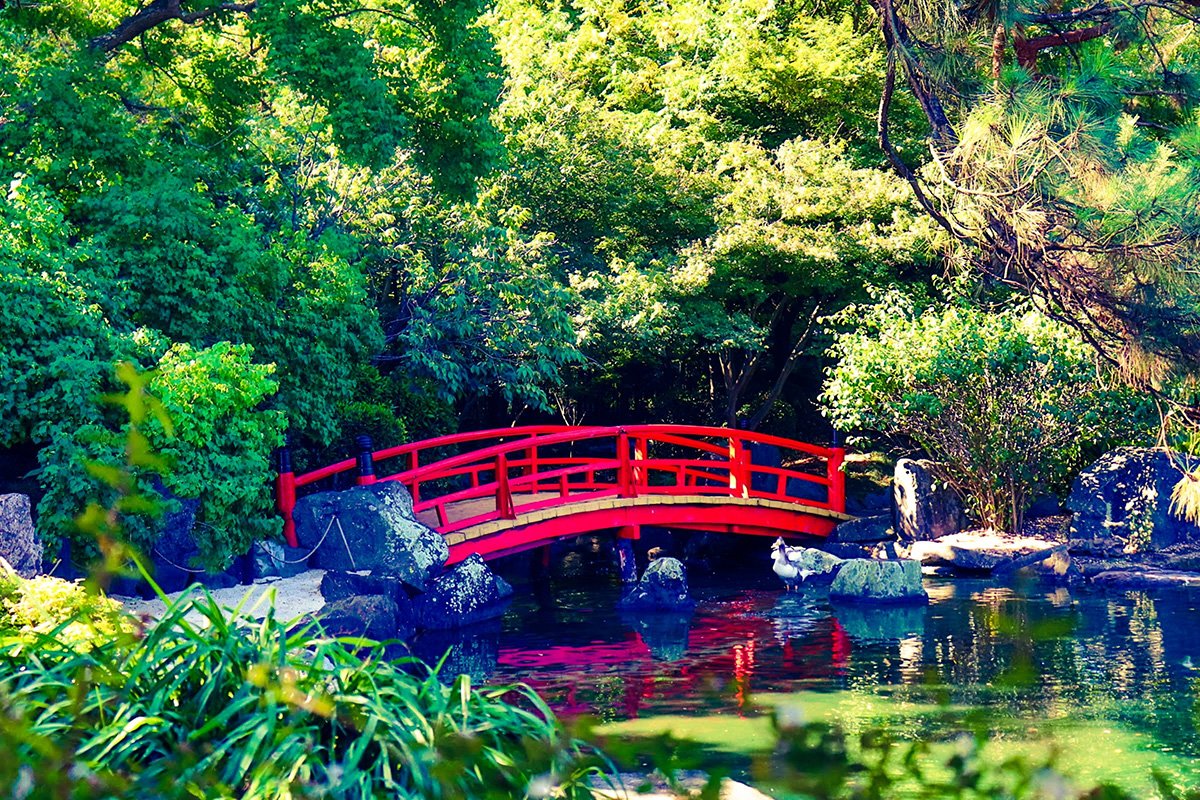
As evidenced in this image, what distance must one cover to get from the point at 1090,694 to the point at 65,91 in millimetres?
8998

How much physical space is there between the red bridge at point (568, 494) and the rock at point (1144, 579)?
3710 mm

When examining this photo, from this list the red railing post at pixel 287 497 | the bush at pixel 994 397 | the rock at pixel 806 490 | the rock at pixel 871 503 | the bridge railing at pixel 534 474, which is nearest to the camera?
the red railing post at pixel 287 497

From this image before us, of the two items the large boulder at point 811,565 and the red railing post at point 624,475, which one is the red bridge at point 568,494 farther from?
the large boulder at point 811,565

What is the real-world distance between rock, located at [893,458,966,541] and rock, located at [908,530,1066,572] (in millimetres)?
336

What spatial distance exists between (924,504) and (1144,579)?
296 centimetres

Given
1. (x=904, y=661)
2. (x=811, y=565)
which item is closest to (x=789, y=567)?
(x=811, y=565)

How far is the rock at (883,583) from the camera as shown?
1300cm

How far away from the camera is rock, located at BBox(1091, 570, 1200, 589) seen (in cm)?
1313

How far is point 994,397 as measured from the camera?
1530 cm

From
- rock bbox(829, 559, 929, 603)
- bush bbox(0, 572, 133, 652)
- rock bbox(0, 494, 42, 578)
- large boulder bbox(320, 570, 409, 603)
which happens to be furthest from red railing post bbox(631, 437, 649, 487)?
bush bbox(0, 572, 133, 652)

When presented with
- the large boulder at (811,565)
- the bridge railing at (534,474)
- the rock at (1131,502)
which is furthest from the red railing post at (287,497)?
the rock at (1131,502)

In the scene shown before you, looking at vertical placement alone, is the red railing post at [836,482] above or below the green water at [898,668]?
above

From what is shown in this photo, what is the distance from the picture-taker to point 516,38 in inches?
709

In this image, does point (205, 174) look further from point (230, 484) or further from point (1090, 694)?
point (1090, 694)
